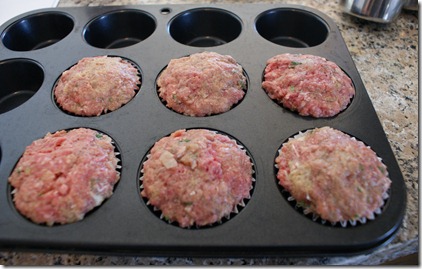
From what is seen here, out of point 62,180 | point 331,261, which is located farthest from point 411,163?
point 62,180

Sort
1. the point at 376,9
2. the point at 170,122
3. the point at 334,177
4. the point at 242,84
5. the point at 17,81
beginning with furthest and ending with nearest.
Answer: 1. the point at 376,9
2. the point at 17,81
3. the point at 242,84
4. the point at 170,122
5. the point at 334,177

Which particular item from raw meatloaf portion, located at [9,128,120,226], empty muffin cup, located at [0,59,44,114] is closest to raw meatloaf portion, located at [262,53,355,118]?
raw meatloaf portion, located at [9,128,120,226]

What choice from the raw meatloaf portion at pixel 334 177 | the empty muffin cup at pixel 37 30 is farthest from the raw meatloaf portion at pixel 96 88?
the raw meatloaf portion at pixel 334 177

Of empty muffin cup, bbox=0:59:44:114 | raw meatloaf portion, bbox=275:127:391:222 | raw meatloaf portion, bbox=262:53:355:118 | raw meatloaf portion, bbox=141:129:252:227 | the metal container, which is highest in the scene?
the metal container

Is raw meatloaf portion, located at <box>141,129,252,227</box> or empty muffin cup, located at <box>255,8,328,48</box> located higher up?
empty muffin cup, located at <box>255,8,328,48</box>

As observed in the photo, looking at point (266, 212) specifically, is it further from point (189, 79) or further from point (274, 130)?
point (189, 79)

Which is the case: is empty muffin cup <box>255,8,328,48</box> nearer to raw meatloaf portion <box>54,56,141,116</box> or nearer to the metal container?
the metal container

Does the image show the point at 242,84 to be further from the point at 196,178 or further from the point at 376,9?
the point at 376,9

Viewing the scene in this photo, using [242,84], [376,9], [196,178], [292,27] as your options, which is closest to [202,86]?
[242,84]
